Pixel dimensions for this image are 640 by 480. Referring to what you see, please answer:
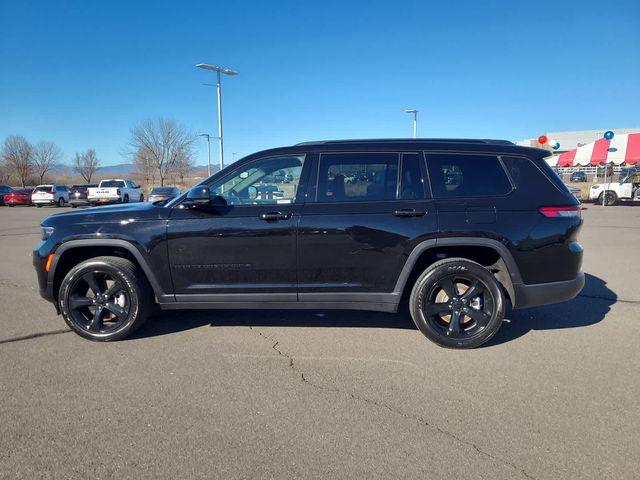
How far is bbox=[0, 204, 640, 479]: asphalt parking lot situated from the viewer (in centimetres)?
234

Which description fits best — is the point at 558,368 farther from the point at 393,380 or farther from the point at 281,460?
the point at 281,460

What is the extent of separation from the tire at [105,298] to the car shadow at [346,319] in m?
0.27

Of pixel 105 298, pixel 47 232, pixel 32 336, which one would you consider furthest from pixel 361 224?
pixel 32 336

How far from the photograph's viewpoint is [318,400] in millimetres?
2992

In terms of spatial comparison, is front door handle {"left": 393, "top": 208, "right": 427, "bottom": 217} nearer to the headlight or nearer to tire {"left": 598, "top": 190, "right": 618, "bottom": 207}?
the headlight

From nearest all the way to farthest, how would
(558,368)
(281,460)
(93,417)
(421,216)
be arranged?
(281,460) → (93,417) → (558,368) → (421,216)

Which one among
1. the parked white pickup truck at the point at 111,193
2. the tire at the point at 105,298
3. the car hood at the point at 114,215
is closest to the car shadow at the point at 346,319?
the tire at the point at 105,298

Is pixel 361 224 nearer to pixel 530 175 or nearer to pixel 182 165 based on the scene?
pixel 530 175

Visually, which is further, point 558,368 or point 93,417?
point 558,368

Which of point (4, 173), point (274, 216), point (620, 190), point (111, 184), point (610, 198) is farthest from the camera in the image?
point (4, 173)

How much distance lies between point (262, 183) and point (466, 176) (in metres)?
1.94

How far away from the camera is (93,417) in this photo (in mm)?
2768

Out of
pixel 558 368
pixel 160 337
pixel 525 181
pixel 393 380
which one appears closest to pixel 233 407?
pixel 393 380

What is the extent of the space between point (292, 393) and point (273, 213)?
1.59m
